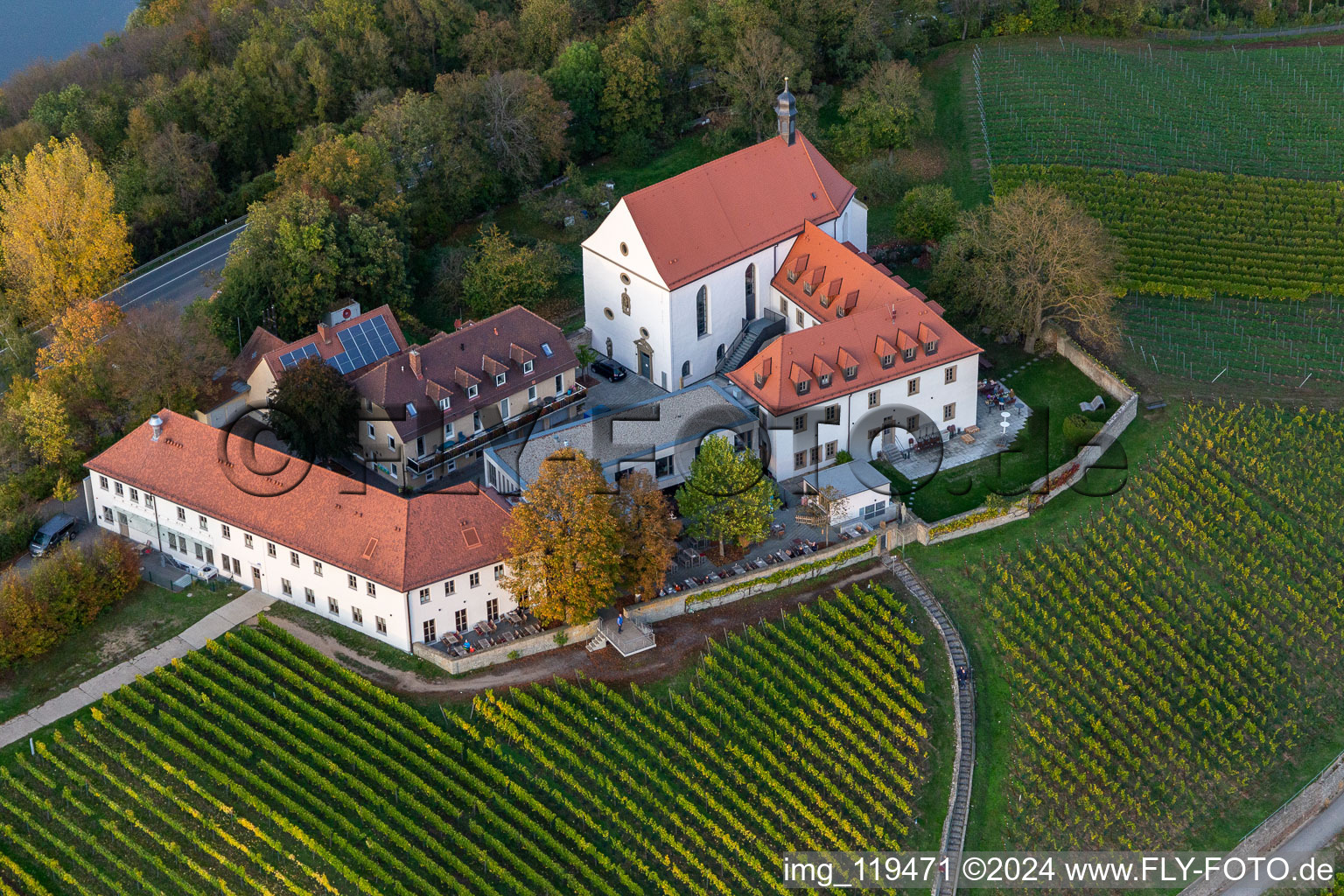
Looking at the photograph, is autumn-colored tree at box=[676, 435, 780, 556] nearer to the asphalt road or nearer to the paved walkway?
the paved walkway

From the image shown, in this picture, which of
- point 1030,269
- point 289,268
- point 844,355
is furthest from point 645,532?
point 1030,269

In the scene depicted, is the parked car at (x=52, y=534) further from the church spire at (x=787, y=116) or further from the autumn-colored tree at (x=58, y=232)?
the church spire at (x=787, y=116)

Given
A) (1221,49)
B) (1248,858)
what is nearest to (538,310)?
(1248,858)

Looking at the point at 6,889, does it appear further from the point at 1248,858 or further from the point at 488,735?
the point at 1248,858

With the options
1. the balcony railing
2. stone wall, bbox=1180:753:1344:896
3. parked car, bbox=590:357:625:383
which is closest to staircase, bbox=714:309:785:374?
parked car, bbox=590:357:625:383

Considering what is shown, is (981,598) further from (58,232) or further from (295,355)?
(58,232)

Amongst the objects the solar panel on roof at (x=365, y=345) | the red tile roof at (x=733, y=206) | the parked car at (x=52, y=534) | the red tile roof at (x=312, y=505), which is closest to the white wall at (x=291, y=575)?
the red tile roof at (x=312, y=505)
